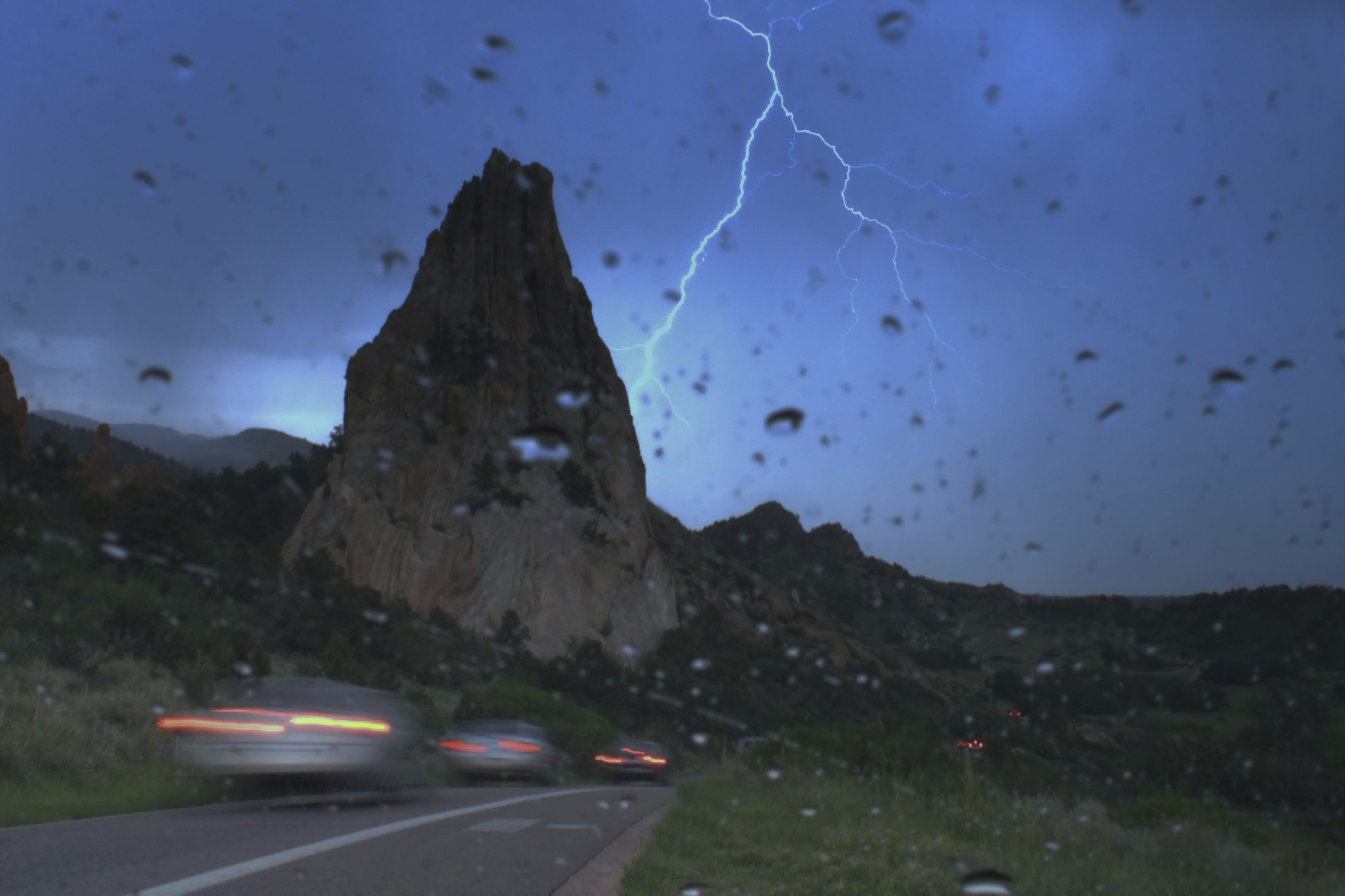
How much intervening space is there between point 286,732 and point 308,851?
282 centimetres

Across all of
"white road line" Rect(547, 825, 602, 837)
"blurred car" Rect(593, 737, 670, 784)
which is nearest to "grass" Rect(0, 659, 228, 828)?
"white road line" Rect(547, 825, 602, 837)

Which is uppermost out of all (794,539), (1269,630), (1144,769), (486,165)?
(486,165)

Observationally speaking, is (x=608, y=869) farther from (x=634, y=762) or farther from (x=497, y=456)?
(x=497, y=456)

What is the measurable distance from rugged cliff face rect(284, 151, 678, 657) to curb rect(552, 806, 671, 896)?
44.7 meters

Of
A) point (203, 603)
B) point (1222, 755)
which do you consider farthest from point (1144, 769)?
point (203, 603)

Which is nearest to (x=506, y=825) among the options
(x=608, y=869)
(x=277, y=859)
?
(x=608, y=869)

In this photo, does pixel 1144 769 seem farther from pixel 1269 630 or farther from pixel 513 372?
pixel 513 372

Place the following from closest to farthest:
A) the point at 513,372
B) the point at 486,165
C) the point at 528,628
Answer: the point at 528,628, the point at 513,372, the point at 486,165

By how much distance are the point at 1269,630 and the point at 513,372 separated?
161 feet

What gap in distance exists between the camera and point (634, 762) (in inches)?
846

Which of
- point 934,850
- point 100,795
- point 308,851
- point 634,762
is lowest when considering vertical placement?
point 634,762

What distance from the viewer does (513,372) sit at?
65.2 m

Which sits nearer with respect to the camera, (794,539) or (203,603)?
(203,603)

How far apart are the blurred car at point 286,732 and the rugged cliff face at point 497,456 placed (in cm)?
4314
